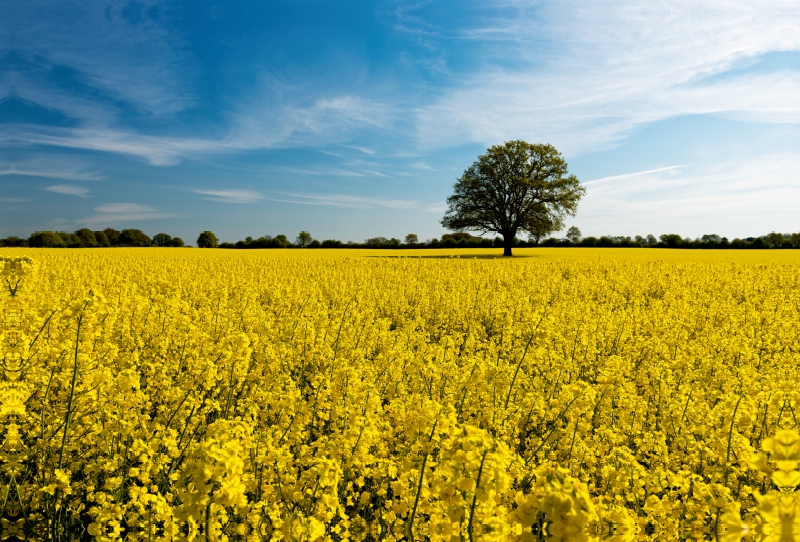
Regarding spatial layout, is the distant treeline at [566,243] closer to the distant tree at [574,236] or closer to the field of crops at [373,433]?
the distant tree at [574,236]

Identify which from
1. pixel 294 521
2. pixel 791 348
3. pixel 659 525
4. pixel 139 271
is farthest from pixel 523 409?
pixel 139 271

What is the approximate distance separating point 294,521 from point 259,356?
13.3 feet

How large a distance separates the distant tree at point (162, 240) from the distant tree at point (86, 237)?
7617mm

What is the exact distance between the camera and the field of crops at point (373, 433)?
6.75ft

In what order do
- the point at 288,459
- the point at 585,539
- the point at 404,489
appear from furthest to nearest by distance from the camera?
the point at 288,459 → the point at 404,489 → the point at 585,539

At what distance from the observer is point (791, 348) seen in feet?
26.9

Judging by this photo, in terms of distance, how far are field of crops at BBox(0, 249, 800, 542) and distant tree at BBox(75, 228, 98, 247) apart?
2571 inches

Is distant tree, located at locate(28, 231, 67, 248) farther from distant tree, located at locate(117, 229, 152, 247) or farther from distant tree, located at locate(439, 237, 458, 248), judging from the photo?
distant tree, located at locate(439, 237, 458, 248)

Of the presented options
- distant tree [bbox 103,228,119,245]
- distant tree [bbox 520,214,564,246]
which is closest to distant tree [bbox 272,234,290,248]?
distant tree [bbox 103,228,119,245]

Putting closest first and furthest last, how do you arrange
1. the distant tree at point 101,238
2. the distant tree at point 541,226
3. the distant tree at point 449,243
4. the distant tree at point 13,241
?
the distant tree at point 541,226, the distant tree at point 13,241, the distant tree at point 101,238, the distant tree at point 449,243

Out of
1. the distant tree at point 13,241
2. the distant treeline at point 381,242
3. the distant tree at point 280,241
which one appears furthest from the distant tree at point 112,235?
the distant tree at point 280,241

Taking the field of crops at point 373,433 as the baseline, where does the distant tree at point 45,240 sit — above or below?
above

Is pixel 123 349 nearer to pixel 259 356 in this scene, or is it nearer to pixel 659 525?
pixel 259 356

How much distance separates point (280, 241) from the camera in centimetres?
6612
